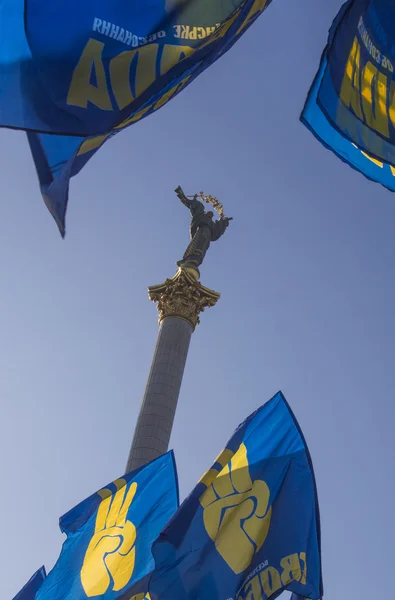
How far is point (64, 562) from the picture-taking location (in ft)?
51.1

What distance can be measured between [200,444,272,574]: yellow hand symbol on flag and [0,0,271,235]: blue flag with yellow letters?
20.7 feet

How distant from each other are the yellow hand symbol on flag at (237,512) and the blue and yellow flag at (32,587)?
6.26m

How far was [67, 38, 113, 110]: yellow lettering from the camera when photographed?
29.9 ft

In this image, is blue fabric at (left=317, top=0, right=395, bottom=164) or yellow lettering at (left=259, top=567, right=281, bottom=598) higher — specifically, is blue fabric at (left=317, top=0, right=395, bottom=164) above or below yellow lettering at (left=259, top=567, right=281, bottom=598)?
above

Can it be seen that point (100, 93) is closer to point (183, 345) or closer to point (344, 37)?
point (344, 37)

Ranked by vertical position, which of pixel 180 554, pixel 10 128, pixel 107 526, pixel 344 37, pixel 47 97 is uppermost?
pixel 344 37

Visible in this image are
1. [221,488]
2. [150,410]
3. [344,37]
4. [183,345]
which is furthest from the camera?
[183,345]

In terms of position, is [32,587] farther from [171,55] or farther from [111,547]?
[171,55]

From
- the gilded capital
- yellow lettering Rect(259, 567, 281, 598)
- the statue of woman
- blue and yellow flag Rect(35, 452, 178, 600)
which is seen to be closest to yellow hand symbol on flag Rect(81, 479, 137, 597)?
blue and yellow flag Rect(35, 452, 178, 600)

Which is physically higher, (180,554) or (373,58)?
(373,58)

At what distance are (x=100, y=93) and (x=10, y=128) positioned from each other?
1318 millimetres

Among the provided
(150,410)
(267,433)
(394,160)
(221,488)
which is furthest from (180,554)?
(150,410)

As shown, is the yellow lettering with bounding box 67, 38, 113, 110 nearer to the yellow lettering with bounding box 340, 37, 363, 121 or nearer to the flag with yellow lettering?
the flag with yellow lettering

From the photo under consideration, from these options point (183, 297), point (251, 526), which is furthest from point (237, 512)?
point (183, 297)
